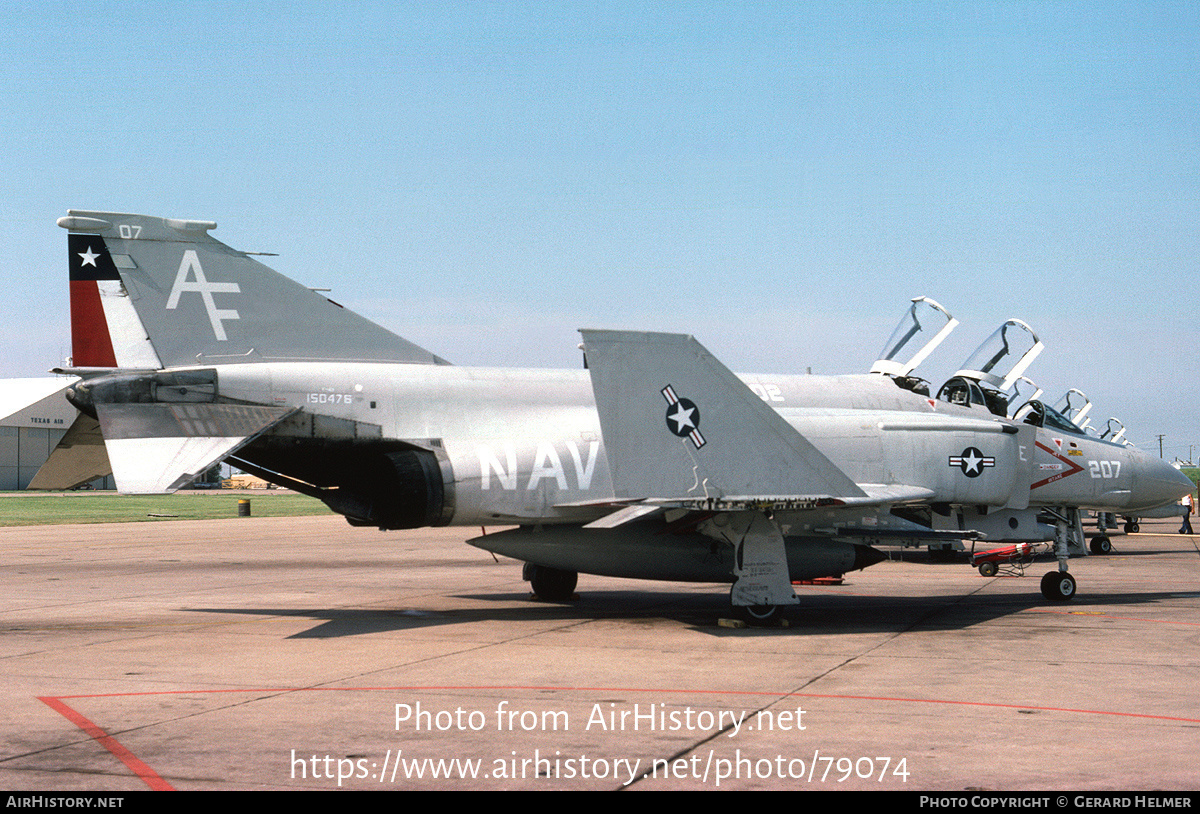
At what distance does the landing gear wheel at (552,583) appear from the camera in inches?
611

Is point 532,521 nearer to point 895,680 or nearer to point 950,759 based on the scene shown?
point 895,680

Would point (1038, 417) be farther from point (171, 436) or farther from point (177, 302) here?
point (177, 302)

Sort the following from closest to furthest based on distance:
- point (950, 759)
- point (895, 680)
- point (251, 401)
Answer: point (950, 759)
point (895, 680)
point (251, 401)

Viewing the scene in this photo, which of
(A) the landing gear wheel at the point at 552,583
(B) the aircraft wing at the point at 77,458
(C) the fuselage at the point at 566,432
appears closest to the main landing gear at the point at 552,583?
(A) the landing gear wheel at the point at 552,583

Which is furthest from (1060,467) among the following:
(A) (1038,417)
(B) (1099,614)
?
(B) (1099,614)

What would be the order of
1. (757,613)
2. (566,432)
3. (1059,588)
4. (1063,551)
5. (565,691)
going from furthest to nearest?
(1063,551) < (1059,588) < (566,432) < (757,613) < (565,691)

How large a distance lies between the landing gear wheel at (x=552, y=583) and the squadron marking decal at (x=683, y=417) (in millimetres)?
4349

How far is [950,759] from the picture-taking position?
20.5ft

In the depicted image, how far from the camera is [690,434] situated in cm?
1204

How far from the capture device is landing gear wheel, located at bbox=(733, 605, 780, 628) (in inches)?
490

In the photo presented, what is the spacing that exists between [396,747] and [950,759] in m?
3.48

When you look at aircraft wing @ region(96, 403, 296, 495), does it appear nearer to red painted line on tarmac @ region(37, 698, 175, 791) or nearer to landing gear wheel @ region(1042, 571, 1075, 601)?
red painted line on tarmac @ region(37, 698, 175, 791)

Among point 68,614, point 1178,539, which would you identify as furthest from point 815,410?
point 1178,539

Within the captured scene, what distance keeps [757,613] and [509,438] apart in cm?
384
